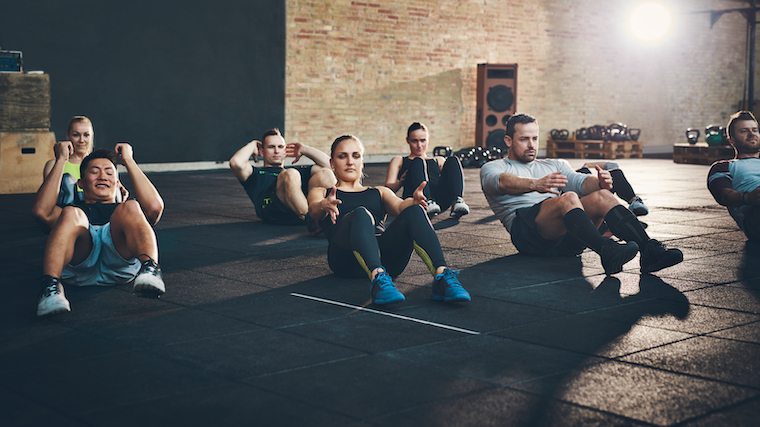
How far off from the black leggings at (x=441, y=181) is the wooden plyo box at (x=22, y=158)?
5089mm

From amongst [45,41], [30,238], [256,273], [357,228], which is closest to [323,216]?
[357,228]

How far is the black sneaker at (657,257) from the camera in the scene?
13.5ft

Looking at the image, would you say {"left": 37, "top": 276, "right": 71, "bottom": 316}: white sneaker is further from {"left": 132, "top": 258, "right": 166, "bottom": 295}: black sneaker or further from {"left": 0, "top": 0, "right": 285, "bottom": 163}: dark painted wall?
{"left": 0, "top": 0, "right": 285, "bottom": 163}: dark painted wall

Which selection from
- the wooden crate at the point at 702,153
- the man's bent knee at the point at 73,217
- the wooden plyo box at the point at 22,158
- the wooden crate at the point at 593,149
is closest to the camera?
the man's bent knee at the point at 73,217

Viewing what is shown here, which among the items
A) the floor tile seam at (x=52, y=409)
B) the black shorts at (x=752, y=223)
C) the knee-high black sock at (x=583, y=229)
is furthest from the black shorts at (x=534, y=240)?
the floor tile seam at (x=52, y=409)

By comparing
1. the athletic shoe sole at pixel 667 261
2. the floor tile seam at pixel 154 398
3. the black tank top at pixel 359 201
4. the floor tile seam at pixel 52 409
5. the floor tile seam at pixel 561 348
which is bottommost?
the floor tile seam at pixel 52 409

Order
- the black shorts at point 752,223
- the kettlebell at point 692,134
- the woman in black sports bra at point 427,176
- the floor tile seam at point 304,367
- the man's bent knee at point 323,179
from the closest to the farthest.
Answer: the floor tile seam at point 304,367, the black shorts at point 752,223, the man's bent knee at point 323,179, the woman in black sports bra at point 427,176, the kettlebell at point 692,134

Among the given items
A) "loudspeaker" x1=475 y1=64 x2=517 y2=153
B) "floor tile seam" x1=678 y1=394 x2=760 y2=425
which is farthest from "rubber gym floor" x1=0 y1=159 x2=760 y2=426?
"loudspeaker" x1=475 y1=64 x2=517 y2=153

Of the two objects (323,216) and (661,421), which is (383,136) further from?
(661,421)

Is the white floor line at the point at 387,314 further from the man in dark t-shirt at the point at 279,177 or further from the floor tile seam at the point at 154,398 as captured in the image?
the man in dark t-shirt at the point at 279,177

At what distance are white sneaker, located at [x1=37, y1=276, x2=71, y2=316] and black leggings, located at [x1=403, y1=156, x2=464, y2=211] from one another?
13.3 feet

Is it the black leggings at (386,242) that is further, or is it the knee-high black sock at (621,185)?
the knee-high black sock at (621,185)

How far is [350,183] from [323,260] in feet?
3.04

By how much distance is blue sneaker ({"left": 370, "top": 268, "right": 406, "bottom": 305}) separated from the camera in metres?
3.53
